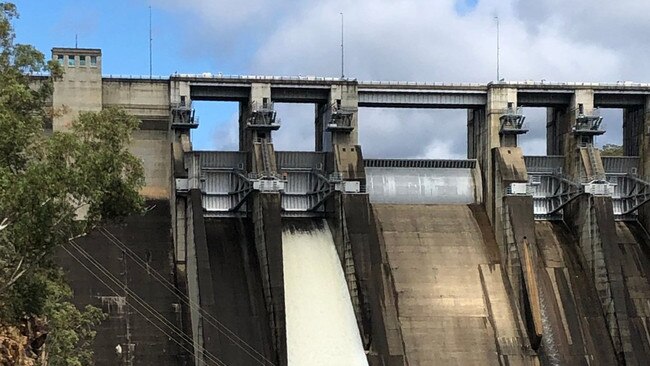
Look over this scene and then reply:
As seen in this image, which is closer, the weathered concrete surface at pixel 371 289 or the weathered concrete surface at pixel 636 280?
the weathered concrete surface at pixel 371 289

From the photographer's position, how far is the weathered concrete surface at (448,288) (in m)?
34.9

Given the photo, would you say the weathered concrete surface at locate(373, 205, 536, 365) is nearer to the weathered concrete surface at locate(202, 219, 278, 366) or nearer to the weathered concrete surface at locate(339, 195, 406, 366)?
the weathered concrete surface at locate(339, 195, 406, 366)

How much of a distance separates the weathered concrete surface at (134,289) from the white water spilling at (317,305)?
4189 millimetres

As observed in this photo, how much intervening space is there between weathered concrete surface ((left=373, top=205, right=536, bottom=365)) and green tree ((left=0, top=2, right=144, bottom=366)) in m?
15.8

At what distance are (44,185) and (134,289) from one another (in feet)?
43.0

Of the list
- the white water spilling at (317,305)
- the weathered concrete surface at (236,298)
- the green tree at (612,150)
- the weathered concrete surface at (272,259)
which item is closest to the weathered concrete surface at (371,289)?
the white water spilling at (317,305)

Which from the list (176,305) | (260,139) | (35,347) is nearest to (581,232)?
(260,139)

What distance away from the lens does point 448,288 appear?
36.5 meters

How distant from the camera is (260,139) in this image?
35.9m

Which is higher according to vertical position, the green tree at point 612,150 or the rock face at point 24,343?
the green tree at point 612,150

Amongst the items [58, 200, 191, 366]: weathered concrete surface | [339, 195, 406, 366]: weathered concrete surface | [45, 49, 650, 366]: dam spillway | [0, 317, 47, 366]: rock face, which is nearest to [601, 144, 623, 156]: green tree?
[45, 49, 650, 366]: dam spillway

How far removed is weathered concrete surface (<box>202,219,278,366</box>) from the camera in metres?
31.2

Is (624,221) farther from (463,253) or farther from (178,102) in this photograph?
(178,102)

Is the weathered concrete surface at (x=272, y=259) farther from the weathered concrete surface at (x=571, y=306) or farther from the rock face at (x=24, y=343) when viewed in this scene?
the weathered concrete surface at (x=571, y=306)
